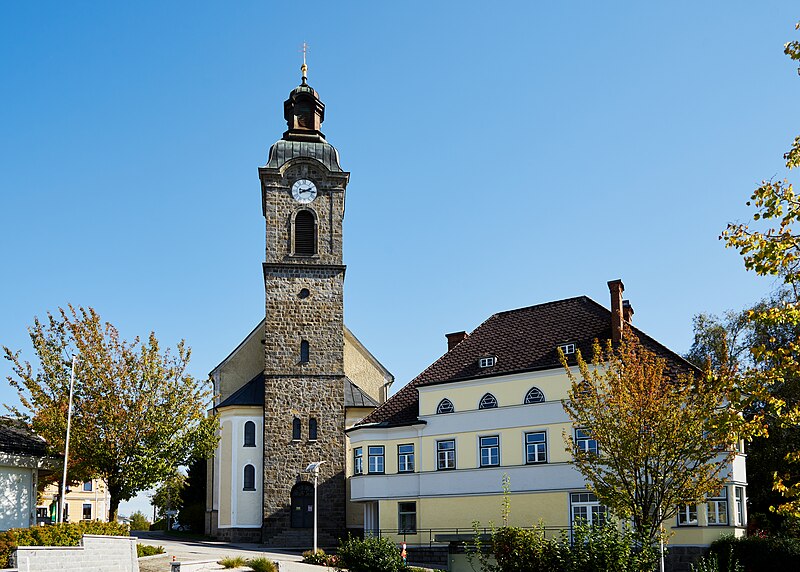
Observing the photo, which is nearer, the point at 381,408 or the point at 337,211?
the point at 381,408

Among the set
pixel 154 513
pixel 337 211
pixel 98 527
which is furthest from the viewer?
pixel 154 513

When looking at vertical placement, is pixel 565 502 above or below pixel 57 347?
below

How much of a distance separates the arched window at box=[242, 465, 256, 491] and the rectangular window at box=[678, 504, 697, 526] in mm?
21570

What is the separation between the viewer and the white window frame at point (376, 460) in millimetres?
41000

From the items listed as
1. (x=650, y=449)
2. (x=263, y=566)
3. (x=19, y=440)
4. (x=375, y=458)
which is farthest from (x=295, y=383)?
(x=650, y=449)

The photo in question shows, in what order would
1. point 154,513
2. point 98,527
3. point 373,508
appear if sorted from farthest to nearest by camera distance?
point 154,513
point 373,508
point 98,527

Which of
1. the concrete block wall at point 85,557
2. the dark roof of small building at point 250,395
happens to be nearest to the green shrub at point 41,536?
the concrete block wall at point 85,557

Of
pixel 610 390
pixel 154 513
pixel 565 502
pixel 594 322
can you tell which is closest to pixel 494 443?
pixel 565 502

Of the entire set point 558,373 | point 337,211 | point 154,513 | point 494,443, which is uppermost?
point 337,211

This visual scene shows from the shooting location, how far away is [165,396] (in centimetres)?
3294

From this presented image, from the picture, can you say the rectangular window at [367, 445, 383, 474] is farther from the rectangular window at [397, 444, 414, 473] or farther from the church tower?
the church tower

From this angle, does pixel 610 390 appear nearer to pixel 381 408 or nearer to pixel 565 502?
pixel 565 502

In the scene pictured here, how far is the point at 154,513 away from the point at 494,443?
159ft

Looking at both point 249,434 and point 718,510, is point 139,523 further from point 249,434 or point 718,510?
point 718,510
